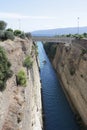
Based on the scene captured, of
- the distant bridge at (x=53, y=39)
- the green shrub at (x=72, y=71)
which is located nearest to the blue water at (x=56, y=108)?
the green shrub at (x=72, y=71)

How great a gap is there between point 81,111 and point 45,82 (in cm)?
2228

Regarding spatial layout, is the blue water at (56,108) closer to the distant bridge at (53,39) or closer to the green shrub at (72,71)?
the green shrub at (72,71)

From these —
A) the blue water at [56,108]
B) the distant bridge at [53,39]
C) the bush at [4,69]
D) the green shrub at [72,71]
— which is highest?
the bush at [4,69]

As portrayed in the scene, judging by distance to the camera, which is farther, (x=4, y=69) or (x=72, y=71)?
(x=72, y=71)

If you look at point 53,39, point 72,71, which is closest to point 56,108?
point 72,71

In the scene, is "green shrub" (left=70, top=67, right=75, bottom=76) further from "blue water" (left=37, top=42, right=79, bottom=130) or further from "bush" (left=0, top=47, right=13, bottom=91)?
"bush" (left=0, top=47, right=13, bottom=91)

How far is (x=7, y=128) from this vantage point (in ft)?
41.9

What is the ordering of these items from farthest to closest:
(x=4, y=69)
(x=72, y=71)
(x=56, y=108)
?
(x=72, y=71)
(x=56, y=108)
(x=4, y=69)

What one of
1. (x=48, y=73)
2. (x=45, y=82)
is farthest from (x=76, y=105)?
(x=48, y=73)

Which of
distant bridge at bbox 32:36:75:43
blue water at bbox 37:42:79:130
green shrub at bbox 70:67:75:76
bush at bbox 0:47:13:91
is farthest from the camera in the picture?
distant bridge at bbox 32:36:75:43

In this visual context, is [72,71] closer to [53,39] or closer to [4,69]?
[53,39]

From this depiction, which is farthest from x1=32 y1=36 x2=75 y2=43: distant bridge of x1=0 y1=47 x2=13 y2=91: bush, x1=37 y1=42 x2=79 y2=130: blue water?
x1=0 y1=47 x2=13 y2=91: bush

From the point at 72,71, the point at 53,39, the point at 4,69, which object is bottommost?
the point at 72,71

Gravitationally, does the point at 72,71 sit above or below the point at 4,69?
below
